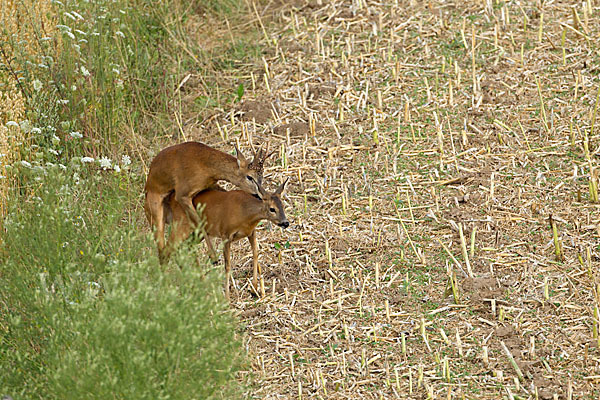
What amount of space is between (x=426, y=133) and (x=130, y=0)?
13.5 feet

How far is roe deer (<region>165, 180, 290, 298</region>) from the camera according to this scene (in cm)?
721

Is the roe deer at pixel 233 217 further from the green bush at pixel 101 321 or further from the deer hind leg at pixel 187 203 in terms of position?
the green bush at pixel 101 321

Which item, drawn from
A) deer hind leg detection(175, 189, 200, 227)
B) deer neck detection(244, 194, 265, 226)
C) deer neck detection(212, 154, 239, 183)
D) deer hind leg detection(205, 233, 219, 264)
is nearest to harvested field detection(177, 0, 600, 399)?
deer hind leg detection(205, 233, 219, 264)

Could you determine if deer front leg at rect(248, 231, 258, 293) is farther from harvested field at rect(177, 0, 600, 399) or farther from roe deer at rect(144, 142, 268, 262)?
roe deer at rect(144, 142, 268, 262)

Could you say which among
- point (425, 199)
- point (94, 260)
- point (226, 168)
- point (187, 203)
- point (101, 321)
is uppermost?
point (101, 321)

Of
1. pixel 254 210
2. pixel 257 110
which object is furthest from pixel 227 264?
pixel 257 110

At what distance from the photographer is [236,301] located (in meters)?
7.36

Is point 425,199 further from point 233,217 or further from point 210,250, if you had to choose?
point 210,250

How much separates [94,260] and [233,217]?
1.52m

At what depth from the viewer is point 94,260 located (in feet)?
19.7

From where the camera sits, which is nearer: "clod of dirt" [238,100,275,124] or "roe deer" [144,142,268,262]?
"roe deer" [144,142,268,262]

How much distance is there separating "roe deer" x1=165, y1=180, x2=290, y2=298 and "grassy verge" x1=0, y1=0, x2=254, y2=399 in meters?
0.52

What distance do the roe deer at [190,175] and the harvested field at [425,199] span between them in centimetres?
78

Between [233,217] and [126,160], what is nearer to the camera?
[233,217]
